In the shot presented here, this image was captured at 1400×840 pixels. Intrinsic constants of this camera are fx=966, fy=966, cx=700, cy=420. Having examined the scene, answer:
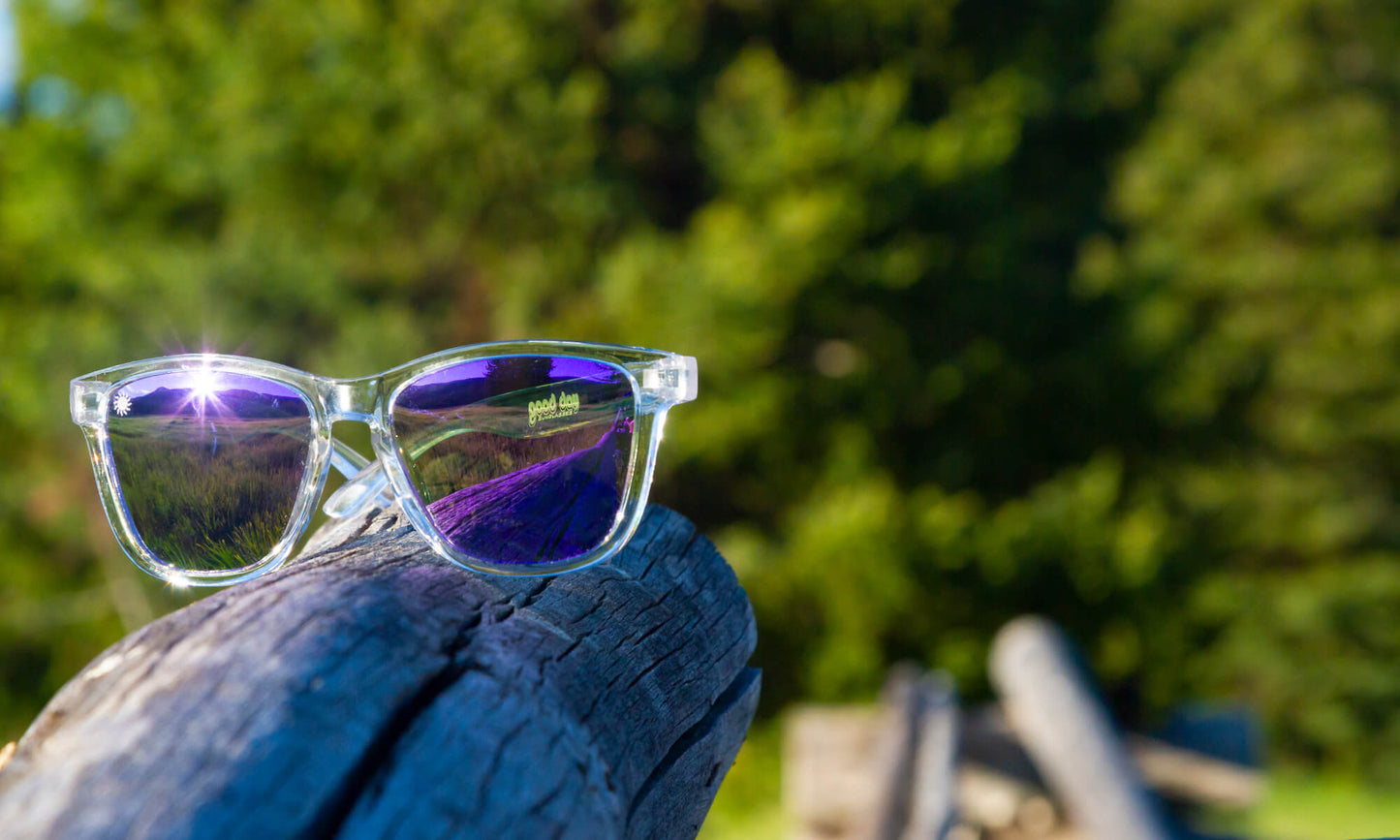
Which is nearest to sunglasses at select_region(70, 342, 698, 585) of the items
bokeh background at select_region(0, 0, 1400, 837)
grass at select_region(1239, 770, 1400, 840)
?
bokeh background at select_region(0, 0, 1400, 837)

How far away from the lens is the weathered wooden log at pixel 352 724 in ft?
1.71

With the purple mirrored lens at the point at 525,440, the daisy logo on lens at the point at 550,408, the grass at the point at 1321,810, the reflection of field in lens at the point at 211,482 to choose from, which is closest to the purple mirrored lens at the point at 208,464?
the reflection of field in lens at the point at 211,482

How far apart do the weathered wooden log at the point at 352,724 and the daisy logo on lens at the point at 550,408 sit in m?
0.29

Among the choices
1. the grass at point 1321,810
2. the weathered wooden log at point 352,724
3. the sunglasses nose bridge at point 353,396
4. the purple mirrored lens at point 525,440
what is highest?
the sunglasses nose bridge at point 353,396

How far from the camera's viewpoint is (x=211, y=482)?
1.18 meters

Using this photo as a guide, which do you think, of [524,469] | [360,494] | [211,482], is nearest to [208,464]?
[211,482]

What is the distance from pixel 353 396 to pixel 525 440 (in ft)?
0.70

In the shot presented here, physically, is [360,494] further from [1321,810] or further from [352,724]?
[1321,810]

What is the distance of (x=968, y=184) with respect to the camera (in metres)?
7.04

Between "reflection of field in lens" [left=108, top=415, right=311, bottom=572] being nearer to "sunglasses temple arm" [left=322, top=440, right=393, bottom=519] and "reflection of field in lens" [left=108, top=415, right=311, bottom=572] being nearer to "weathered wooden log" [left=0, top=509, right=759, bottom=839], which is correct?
"sunglasses temple arm" [left=322, top=440, right=393, bottom=519]

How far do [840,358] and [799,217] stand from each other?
146 centimetres

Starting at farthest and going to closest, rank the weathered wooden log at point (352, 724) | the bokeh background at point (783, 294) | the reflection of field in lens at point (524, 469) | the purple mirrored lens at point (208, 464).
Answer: the bokeh background at point (783, 294)
the purple mirrored lens at point (208, 464)
the reflection of field in lens at point (524, 469)
the weathered wooden log at point (352, 724)

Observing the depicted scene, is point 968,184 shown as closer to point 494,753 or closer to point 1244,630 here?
point 1244,630

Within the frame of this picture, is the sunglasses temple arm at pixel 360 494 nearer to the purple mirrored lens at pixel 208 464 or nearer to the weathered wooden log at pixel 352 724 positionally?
the purple mirrored lens at pixel 208 464
